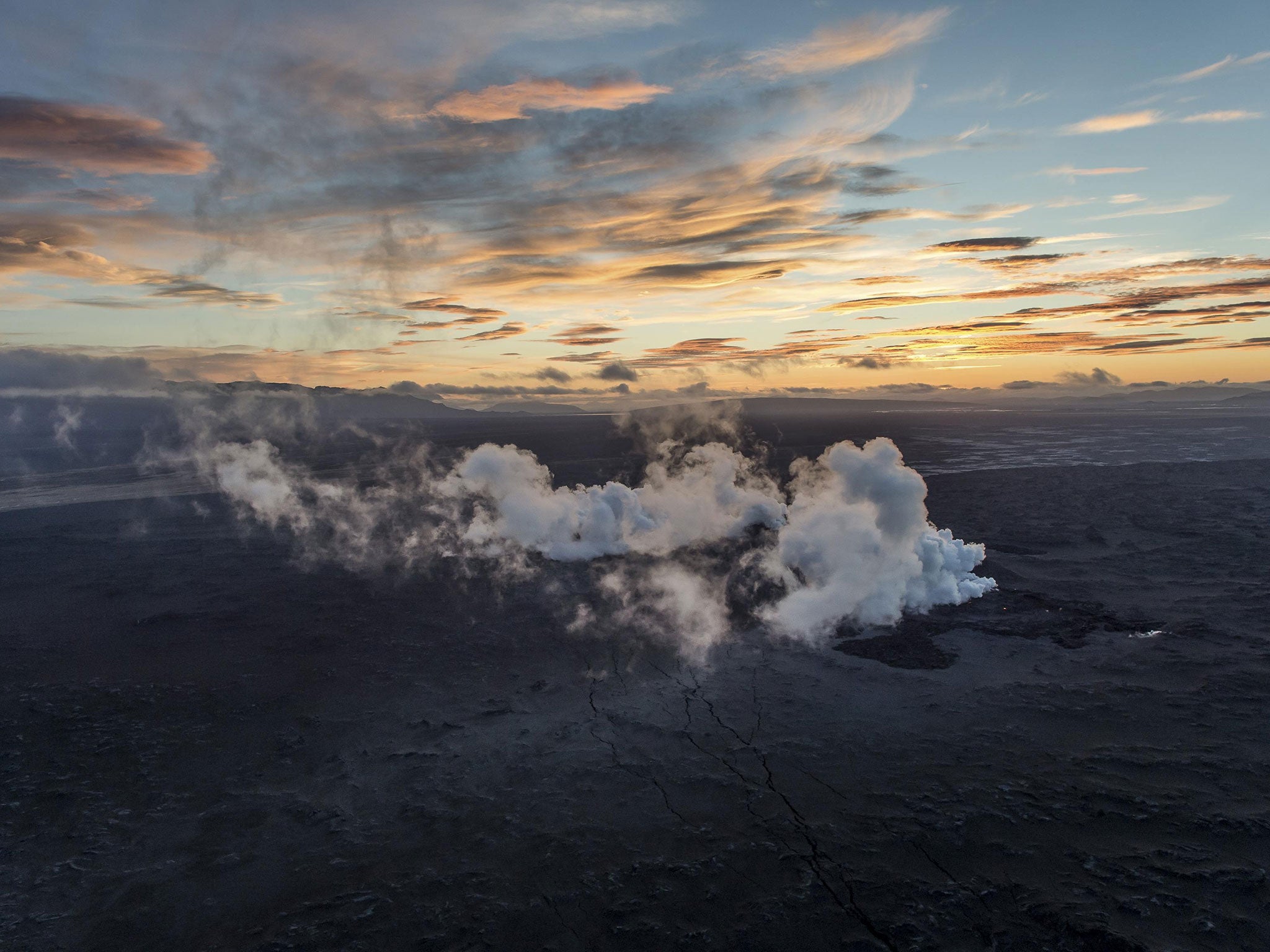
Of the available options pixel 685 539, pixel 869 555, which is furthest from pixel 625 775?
pixel 685 539

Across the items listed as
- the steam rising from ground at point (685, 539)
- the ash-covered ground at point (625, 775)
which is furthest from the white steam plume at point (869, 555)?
the ash-covered ground at point (625, 775)

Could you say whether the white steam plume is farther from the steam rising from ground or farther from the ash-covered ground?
the ash-covered ground

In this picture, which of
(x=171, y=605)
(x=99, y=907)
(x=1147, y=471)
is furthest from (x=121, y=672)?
(x=1147, y=471)

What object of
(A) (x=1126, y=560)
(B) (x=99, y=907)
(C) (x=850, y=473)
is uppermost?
(C) (x=850, y=473)

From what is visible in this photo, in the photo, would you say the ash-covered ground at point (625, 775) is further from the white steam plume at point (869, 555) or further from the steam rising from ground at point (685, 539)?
the steam rising from ground at point (685, 539)

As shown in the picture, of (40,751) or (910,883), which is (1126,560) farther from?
(40,751)

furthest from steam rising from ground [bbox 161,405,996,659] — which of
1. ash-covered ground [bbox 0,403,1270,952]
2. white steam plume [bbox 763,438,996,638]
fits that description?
ash-covered ground [bbox 0,403,1270,952]
